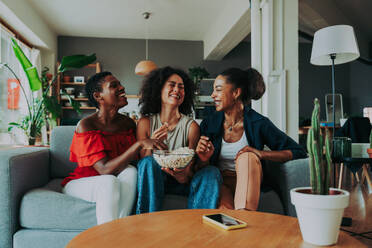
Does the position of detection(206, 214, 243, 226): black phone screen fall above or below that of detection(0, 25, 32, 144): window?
below

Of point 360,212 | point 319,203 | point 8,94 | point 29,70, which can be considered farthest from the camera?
point 8,94

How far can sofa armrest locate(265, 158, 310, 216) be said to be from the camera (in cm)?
168

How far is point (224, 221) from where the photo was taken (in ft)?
3.13

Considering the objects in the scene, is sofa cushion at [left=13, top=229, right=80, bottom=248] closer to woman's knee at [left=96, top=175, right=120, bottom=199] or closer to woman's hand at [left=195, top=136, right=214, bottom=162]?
woman's knee at [left=96, top=175, right=120, bottom=199]

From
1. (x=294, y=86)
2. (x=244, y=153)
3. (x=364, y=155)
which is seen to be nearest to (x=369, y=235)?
(x=364, y=155)

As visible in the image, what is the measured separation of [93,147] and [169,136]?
0.44m

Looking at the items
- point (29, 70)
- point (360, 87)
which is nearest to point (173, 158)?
point (29, 70)

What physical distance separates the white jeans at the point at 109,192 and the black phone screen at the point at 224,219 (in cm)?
71

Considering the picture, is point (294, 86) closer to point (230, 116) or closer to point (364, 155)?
point (364, 155)

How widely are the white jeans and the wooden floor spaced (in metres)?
1.47

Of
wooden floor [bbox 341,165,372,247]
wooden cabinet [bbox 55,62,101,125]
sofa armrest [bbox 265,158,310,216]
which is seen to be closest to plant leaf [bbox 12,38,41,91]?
sofa armrest [bbox 265,158,310,216]

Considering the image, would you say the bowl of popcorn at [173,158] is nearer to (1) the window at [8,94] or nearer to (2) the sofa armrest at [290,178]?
(2) the sofa armrest at [290,178]

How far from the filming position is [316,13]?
18.5 ft

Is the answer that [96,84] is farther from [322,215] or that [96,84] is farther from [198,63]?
[198,63]
